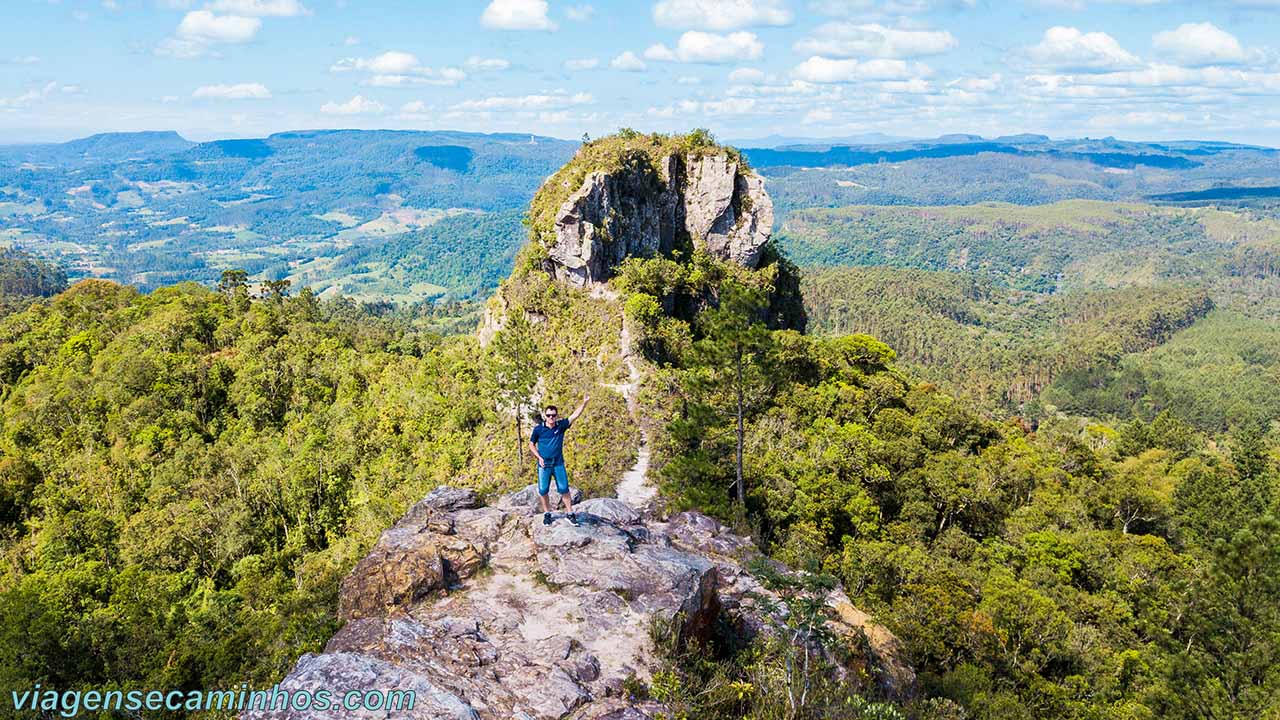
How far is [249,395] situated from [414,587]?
152 ft

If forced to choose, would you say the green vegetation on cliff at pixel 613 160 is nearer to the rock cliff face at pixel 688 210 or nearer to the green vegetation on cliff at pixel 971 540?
the rock cliff face at pixel 688 210

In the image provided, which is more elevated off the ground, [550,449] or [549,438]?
[549,438]

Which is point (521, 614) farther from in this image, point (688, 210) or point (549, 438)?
point (688, 210)

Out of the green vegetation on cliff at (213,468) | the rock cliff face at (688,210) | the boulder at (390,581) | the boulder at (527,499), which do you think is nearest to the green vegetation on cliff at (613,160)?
the rock cliff face at (688,210)

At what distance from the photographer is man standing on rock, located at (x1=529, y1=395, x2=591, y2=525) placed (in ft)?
50.1

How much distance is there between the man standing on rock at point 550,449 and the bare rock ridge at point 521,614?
2.67 ft

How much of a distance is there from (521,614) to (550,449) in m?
3.67

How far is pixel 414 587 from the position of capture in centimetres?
1382

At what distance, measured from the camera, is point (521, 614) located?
13688 millimetres

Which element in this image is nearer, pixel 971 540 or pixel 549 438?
pixel 549 438

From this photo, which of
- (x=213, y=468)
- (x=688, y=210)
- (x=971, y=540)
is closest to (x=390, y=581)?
(x=971, y=540)

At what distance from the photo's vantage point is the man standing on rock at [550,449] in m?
15.3

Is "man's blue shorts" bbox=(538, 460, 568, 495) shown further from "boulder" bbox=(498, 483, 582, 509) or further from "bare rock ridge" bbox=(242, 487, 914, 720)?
"boulder" bbox=(498, 483, 582, 509)

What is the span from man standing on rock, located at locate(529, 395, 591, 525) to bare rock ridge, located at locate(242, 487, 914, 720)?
813mm
